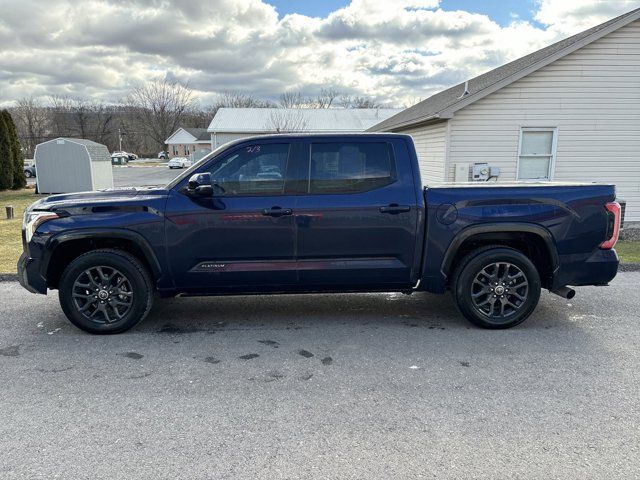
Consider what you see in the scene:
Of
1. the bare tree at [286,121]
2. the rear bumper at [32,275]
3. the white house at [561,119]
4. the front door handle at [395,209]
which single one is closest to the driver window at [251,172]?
the front door handle at [395,209]

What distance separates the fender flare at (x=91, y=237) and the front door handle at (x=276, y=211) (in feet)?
3.78

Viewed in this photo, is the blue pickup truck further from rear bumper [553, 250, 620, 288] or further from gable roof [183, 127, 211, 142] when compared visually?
gable roof [183, 127, 211, 142]

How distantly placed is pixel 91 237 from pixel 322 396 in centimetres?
269

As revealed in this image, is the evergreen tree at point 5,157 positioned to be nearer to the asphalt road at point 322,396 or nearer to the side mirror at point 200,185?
the asphalt road at point 322,396

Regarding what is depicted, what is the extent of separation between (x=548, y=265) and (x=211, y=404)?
11.5ft

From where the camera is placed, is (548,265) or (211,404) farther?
(548,265)

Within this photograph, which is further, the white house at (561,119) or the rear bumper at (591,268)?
the white house at (561,119)

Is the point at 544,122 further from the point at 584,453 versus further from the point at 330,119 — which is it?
the point at 330,119

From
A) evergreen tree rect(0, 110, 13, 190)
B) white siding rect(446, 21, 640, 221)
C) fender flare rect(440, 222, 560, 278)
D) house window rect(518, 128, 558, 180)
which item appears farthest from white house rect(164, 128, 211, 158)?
fender flare rect(440, 222, 560, 278)

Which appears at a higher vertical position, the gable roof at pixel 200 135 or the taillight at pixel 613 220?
the gable roof at pixel 200 135

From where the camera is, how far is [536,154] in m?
10.9

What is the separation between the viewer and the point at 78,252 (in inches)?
177

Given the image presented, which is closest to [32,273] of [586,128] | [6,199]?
[586,128]

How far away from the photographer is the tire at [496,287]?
4.42 meters
